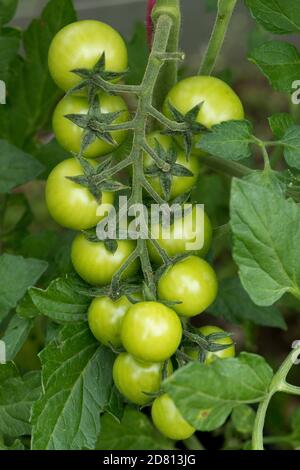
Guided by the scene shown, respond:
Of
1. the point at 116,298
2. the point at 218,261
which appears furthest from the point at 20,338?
the point at 218,261

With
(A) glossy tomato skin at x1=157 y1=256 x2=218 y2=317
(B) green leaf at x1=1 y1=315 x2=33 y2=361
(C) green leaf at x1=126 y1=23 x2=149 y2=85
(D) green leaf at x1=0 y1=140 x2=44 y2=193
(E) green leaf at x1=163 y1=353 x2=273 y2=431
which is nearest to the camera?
(E) green leaf at x1=163 y1=353 x2=273 y2=431

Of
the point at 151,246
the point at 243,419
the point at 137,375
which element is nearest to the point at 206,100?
the point at 151,246

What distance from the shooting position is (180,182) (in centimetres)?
73

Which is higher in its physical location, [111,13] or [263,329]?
[111,13]

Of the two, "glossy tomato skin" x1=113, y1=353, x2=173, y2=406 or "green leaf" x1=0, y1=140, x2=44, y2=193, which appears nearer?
"glossy tomato skin" x1=113, y1=353, x2=173, y2=406

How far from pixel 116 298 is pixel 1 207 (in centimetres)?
47

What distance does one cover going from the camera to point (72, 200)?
0.70m

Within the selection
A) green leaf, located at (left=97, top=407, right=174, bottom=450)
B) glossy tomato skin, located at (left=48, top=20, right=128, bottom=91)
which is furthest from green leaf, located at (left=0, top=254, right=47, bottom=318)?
green leaf, located at (left=97, top=407, right=174, bottom=450)

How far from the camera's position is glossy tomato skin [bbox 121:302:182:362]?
646mm

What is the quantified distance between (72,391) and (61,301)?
0.09m

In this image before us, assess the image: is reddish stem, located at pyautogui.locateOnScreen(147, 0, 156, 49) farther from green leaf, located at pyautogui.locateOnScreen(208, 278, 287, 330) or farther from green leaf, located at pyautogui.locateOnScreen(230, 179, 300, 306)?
green leaf, located at pyautogui.locateOnScreen(208, 278, 287, 330)

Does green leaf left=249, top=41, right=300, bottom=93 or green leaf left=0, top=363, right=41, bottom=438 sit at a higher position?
green leaf left=249, top=41, right=300, bottom=93

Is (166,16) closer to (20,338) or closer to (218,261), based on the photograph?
(20,338)

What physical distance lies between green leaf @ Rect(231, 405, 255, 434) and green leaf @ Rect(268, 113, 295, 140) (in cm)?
48
